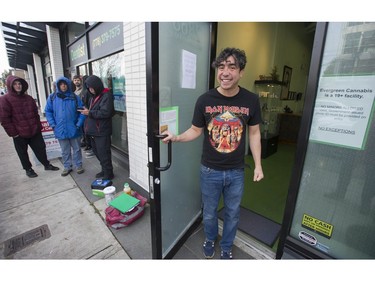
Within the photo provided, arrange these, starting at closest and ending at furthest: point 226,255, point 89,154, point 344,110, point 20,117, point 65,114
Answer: point 344,110 < point 226,255 < point 20,117 < point 65,114 < point 89,154

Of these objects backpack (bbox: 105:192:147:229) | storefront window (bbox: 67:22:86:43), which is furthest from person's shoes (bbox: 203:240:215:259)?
storefront window (bbox: 67:22:86:43)

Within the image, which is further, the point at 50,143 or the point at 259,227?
the point at 50,143

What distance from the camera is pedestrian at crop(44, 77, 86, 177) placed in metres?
3.14

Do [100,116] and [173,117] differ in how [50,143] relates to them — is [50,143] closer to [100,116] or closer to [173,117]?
[100,116]

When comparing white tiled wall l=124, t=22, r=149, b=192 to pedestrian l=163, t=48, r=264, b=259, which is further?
white tiled wall l=124, t=22, r=149, b=192

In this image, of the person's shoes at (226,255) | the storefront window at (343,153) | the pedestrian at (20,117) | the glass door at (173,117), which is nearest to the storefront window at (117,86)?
the pedestrian at (20,117)

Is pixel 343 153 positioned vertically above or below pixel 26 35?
below

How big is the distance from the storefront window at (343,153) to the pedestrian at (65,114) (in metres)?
3.47

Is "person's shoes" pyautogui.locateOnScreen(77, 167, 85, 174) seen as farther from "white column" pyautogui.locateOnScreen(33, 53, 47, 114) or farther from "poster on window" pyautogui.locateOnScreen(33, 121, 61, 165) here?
"white column" pyautogui.locateOnScreen(33, 53, 47, 114)

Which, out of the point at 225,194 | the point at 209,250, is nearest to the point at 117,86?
the point at 225,194

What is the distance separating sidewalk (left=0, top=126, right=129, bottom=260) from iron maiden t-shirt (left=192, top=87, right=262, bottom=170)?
1441 mm

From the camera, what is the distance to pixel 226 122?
4.88ft

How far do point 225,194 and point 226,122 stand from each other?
672mm

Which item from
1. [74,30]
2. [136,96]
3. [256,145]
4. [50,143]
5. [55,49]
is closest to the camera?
[256,145]
